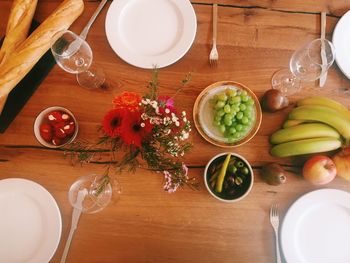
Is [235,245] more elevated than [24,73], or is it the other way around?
[24,73]

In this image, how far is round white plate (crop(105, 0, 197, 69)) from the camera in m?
0.98

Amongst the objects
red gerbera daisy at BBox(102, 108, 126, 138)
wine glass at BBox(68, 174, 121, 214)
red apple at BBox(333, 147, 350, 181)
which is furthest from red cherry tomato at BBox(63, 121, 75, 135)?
red apple at BBox(333, 147, 350, 181)

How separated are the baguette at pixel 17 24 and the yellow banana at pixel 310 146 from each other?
86 centimetres

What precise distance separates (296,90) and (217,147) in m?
0.31

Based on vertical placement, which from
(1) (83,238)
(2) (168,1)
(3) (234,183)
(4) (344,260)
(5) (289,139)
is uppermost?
(2) (168,1)

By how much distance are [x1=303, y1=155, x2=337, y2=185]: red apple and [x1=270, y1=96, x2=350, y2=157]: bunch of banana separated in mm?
28

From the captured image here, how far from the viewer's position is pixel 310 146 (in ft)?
2.89

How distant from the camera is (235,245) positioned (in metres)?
0.91

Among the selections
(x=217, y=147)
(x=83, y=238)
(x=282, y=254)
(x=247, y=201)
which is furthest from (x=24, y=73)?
(x=282, y=254)

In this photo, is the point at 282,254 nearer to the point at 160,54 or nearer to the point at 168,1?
the point at 160,54

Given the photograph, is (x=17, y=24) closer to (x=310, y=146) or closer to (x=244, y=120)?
(x=244, y=120)

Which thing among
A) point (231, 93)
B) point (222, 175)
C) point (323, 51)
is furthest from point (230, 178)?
point (323, 51)

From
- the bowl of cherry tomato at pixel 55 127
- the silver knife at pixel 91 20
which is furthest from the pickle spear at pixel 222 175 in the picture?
the silver knife at pixel 91 20

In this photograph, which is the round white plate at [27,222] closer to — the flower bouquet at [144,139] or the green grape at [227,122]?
the flower bouquet at [144,139]
